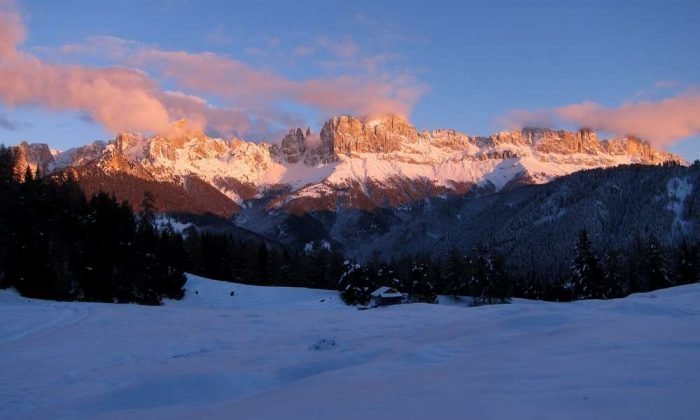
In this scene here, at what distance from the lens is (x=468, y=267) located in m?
80.8

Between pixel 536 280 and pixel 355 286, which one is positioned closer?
pixel 355 286

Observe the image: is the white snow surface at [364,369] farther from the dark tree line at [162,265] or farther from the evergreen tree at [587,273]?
the evergreen tree at [587,273]

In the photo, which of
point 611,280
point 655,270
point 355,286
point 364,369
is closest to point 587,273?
point 611,280

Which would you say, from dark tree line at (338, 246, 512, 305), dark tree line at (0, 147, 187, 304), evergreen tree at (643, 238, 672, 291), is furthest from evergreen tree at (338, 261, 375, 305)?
evergreen tree at (643, 238, 672, 291)

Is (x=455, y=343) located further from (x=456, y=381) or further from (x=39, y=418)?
(x=39, y=418)

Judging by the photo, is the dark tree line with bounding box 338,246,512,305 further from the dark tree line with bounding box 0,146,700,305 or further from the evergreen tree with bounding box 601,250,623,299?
the evergreen tree with bounding box 601,250,623,299

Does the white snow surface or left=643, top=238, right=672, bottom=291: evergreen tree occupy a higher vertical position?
left=643, top=238, right=672, bottom=291: evergreen tree

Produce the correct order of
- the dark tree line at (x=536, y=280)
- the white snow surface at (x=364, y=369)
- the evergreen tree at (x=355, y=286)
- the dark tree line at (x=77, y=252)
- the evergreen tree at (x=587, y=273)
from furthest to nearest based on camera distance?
the evergreen tree at (x=355, y=286) < the dark tree line at (x=536, y=280) < the evergreen tree at (x=587, y=273) < the dark tree line at (x=77, y=252) < the white snow surface at (x=364, y=369)

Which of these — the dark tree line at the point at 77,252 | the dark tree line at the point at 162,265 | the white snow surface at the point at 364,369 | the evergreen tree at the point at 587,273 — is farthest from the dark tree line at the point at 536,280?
the white snow surface at the point at 364,369

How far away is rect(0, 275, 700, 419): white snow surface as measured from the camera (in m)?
6.40

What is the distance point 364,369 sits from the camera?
10.7 meters

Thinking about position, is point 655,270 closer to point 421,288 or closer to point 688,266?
point 688,266

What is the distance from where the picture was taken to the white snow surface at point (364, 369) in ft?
21.0

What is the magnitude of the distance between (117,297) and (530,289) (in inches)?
2844
